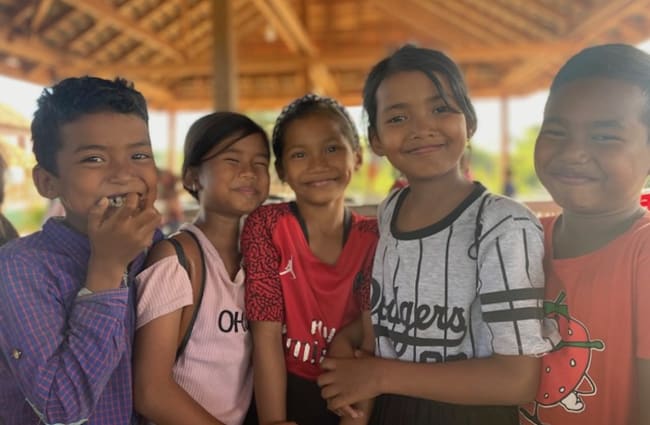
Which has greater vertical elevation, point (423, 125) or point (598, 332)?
point (423, 125)

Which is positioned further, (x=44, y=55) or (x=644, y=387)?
(x=44, y=55)

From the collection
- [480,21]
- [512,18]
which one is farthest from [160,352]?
[480,21]

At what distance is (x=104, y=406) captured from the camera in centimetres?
84

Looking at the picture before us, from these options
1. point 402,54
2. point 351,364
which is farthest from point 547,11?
point 351,364

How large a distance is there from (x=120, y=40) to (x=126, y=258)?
7.57m

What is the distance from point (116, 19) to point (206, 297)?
558cm

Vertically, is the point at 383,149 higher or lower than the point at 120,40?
lower

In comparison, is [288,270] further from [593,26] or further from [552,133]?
[593,26]

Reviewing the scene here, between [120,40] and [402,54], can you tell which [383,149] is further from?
[120,40]

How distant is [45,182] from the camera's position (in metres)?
0.86

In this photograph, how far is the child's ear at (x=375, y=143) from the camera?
3.26ft

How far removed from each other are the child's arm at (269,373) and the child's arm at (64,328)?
0.30 meters

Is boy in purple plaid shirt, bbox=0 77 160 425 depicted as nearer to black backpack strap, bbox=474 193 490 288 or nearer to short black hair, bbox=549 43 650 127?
black backpack strap, bbox=474 193 490 288

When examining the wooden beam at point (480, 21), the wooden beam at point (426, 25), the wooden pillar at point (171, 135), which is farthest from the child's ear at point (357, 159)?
the wooden pillar at point (171, 135)
